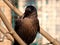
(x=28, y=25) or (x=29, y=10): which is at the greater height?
(x=29, y=10)

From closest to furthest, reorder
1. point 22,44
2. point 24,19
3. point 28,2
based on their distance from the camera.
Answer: point 22,44 → point 24,19 → point 28,2

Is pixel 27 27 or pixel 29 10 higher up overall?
pixel 29 10

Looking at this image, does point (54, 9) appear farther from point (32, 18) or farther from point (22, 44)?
point (22, 44)

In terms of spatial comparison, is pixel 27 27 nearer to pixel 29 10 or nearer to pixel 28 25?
pixel 28 25

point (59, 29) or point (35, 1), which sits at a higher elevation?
point (35, 1)

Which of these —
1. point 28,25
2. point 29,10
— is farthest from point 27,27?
point 29,10

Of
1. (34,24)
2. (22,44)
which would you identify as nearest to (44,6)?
(34,24)

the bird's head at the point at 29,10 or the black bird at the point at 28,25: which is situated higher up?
the bird's head at the point at 29,10

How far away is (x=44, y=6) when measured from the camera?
456 centimetres

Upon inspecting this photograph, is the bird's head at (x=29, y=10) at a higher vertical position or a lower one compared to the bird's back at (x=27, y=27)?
higher

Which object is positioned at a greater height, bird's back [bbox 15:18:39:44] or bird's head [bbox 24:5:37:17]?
bird's head [bbox 24:5:37:17]

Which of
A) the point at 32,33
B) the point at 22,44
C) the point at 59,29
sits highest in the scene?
the point at 22,44

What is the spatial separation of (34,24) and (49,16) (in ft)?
7.19

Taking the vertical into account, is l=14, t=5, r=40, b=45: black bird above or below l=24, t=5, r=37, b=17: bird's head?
below
